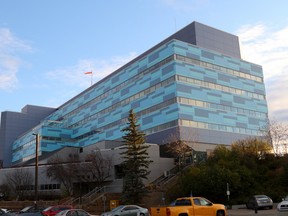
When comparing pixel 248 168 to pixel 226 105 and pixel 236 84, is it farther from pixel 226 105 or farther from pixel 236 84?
pixel 236 84

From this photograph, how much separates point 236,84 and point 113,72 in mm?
34373

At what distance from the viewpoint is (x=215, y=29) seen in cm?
8812

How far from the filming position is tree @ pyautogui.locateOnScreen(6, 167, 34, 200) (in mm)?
63756

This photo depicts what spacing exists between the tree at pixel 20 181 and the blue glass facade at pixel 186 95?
80.4ft

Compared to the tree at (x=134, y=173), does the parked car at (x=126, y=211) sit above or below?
below

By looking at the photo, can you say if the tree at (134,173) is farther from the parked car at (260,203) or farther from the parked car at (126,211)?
the parked car at (126,211)

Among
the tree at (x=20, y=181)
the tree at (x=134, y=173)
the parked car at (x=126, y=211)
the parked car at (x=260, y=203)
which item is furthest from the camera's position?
the tree at (x=20, y=181)

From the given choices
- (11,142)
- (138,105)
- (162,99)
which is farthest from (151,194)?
(11,142)

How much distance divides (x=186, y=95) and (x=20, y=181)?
112 feet

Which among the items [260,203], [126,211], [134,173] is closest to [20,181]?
[134,173]

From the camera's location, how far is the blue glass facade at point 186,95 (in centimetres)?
7269

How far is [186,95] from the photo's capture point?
7269 centimetres

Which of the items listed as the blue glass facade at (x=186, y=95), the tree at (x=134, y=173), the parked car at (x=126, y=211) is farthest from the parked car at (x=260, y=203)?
the blue glass facade at (x=186, y=95)

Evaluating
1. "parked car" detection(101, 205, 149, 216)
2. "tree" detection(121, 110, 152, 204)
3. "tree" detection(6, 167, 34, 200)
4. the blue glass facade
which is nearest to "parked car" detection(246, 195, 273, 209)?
"parked car" detection(101, 205, 149, 216)
